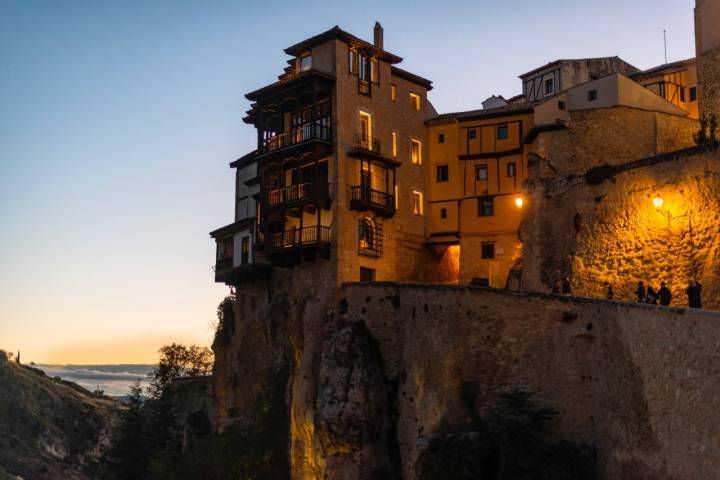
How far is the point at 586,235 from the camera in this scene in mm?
43906

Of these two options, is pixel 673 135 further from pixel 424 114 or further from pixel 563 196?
pixel 424 114

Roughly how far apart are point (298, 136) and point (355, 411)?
17316mm

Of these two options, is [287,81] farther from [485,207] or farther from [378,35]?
[485,207]

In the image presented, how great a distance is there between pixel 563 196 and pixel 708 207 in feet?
32.5

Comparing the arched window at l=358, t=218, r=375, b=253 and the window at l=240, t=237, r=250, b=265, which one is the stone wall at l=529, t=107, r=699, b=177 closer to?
the arched window at l=358, t=218, r=375, b=253

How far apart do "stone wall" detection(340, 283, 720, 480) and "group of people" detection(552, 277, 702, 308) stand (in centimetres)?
293

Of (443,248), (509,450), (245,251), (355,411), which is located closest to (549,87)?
(443,248)

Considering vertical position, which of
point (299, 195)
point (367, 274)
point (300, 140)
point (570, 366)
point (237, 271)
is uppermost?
point (300, 140)

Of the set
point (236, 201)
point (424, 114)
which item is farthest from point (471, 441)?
point (236, 201)

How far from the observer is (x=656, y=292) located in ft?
127

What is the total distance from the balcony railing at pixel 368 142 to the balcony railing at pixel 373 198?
2.52 metres

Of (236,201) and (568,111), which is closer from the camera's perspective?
(568,111)

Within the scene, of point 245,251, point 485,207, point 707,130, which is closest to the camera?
point 707,130

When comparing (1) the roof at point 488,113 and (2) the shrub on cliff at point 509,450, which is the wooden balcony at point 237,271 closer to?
(1) the roof at point 488,113
